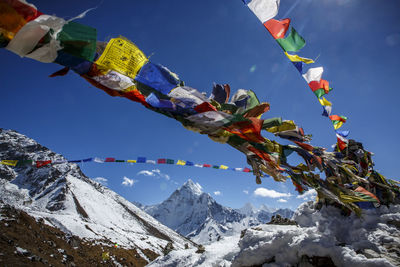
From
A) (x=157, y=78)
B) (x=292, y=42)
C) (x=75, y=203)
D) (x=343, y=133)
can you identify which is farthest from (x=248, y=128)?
(x=75, y=203)

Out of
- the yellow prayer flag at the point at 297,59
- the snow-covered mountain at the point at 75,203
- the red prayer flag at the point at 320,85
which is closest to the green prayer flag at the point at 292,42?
the yellow prayer flag at the point at 297,59

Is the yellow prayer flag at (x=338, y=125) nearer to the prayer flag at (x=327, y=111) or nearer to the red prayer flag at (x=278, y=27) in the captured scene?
the prayer flag at (x=327, y=111)

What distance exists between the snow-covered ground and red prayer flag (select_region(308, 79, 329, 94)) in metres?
3.36

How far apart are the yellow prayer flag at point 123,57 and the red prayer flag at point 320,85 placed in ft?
14.8

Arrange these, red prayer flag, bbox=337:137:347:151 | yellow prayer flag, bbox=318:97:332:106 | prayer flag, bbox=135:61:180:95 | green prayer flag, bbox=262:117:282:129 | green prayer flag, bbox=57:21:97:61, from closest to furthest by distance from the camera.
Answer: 1. green prayer flag, bbox=57:21:97:61
2. prayer flag, bbox=135:61:180:95
3. green prayer flag, bbox=262:117:282:129
4. yellow prayer flag, bbox=318:97:332:106
5. red prayer flag, bbox=337:137:347:151

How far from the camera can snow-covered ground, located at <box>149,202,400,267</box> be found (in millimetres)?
3725

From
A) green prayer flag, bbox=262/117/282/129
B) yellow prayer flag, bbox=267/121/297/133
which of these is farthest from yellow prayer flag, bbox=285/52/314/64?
green prayer flag, bbox=262/117/282/129

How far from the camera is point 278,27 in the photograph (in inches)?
176

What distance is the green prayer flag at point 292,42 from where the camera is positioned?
4559 millimetres

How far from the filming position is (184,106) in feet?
11.5

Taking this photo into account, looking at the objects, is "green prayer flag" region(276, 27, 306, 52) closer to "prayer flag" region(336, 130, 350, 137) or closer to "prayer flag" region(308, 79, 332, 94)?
"prayer flag" region(308, 79, 332, 94)

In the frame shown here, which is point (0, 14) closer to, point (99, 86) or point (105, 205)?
point (99, 86)

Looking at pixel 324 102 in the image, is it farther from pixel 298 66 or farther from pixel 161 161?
pixel 161 161

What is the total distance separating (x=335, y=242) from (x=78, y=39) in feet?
18.8
